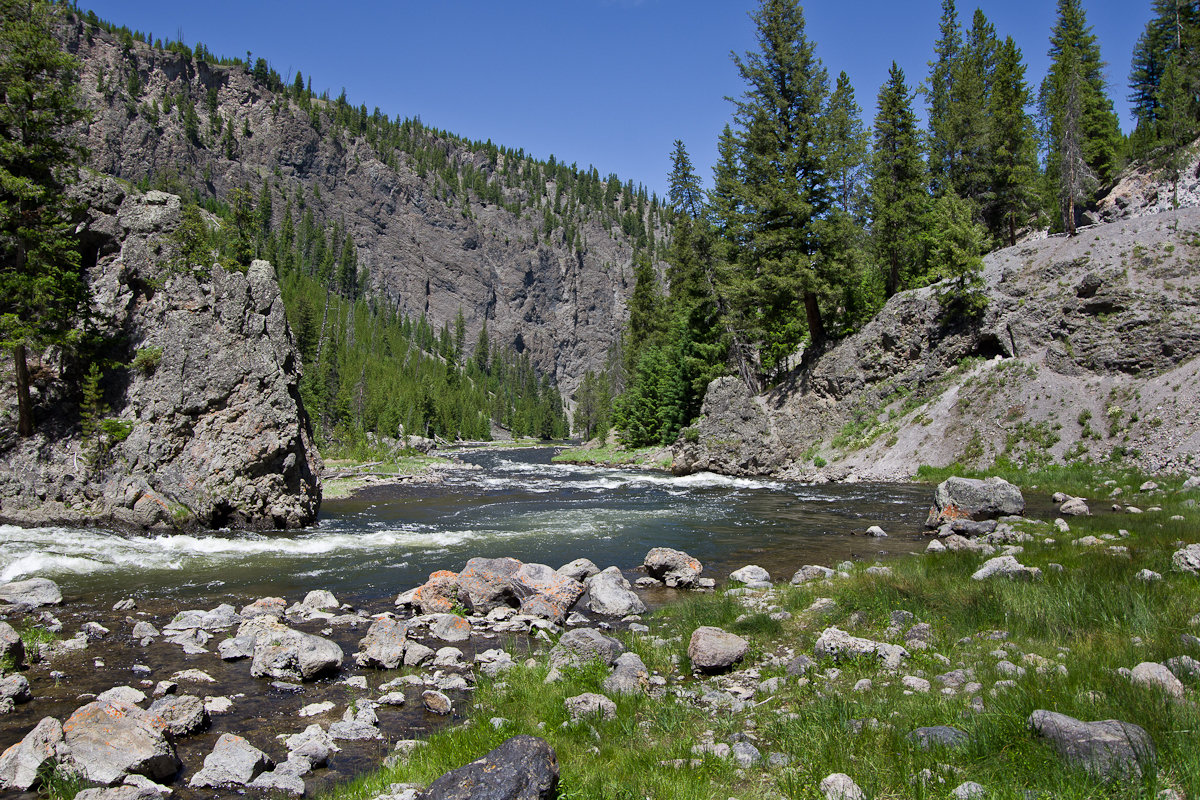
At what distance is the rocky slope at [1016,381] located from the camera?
77.8 ft

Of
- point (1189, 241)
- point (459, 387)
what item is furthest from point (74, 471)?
point (459, 387)

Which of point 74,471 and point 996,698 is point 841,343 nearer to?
point 996,698

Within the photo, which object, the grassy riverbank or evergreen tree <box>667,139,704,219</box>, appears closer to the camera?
the grassy riverbank

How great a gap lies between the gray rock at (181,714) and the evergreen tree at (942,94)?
5107 cm

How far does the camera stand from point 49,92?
807 inches

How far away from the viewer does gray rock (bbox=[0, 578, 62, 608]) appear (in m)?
11.0

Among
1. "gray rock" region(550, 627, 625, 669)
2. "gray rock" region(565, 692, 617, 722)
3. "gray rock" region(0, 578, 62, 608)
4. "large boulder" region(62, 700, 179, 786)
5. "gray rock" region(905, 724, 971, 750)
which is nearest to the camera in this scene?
"gray rock" region(905, 724, 971, 750)

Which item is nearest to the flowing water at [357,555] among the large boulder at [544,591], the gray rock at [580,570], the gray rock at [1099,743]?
the gray rock at [580,570]

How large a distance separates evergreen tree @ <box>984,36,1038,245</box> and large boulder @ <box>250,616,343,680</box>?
50205 mm

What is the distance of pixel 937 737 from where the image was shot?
4.66 metres

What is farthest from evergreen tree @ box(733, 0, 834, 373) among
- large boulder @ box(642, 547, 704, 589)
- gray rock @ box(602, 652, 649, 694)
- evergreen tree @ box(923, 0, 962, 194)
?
gray rock @ box(602, 652, 649, 694)

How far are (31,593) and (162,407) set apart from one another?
1025cm

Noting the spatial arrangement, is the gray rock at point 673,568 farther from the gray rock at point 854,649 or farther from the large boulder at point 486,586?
the gray rock at point 854,649

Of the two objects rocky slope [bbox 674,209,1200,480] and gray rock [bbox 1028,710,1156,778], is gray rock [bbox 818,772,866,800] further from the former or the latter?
rocky slope [bbox 674,209,1200,480]
